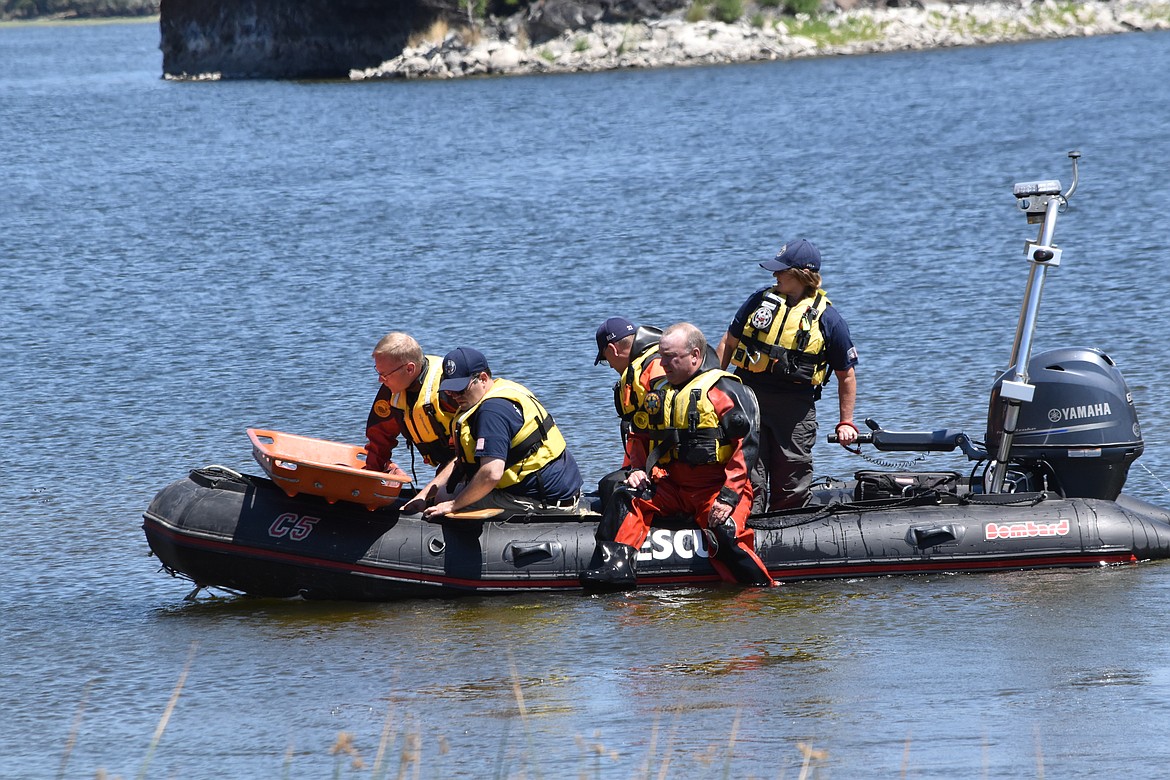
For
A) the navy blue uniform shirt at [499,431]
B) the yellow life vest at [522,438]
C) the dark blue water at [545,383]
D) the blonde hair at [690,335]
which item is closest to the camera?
the dark blue water at [545,383]

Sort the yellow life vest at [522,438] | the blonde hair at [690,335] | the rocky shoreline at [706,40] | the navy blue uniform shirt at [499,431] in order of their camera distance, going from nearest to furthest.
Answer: the blonde hair at [690,335]
the navy blue uniform shirt at [499,431]
the yellow life vest at [522,438]
the rocky shoreline at [706,40]

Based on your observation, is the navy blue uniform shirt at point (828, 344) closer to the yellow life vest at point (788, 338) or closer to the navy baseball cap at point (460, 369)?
the yellow life vest at point (788, 338)

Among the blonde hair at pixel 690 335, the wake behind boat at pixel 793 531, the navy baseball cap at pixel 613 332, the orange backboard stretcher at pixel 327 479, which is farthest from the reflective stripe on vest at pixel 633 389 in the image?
the orange backboard stretcher at pixel 327 479

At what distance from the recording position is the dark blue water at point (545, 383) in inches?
211

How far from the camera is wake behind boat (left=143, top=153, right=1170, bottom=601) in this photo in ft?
22.8

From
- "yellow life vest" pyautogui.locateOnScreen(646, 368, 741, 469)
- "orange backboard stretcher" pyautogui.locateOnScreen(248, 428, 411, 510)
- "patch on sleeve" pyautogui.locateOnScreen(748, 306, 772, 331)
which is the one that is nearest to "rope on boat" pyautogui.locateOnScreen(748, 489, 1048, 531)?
"yellow life vest" pyautogui.locateOnScreen(646, 368, 741, 469)

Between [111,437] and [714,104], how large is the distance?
27455mm

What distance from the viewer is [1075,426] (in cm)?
696

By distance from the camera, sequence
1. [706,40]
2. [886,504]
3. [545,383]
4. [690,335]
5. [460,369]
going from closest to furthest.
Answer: [690,335] < [460,369] < [886,504] < [545,383] < [706,40]

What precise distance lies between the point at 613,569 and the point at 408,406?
3.88ft

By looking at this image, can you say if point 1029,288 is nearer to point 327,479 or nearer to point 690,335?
point 690,335

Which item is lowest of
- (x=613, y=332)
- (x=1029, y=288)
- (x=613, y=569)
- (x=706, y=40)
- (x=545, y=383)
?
(x=545, y=383)

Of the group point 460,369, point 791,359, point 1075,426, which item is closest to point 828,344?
point 791,359

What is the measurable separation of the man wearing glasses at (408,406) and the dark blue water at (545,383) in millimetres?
717
